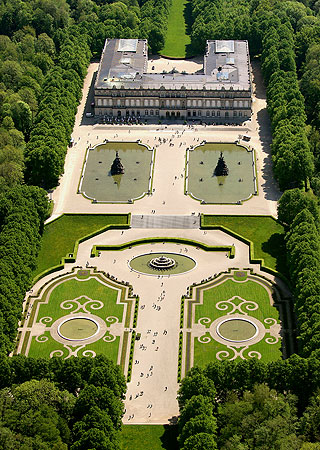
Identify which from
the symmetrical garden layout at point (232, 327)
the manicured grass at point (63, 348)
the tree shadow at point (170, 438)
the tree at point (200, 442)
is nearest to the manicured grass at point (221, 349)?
the symmetrical garden layout at point (232, 327)

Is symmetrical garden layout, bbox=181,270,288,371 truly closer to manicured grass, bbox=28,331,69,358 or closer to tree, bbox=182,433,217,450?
manicured grass, bbox=28,331,69,358

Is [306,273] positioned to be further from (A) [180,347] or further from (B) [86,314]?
(B) [86,314]

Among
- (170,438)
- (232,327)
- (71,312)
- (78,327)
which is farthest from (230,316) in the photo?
(170,438)

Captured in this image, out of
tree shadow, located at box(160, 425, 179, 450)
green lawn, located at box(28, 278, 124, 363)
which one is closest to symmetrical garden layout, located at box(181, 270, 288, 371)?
green lawn, located at box(28, 278, 124, 363)

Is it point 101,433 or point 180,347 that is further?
point 180,347

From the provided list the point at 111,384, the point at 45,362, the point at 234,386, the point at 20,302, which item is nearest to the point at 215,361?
the point at 234,386

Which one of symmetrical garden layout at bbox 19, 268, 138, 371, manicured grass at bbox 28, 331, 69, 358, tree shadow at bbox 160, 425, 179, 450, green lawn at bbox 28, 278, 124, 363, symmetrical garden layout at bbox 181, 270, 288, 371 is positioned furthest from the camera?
symmetrical garden layout at bbox 19, 268, 138, 371

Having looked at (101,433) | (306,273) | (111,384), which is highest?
(306,273)
